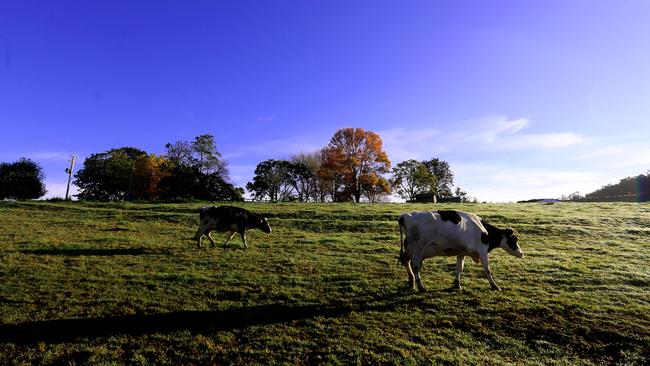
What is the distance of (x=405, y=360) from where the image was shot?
6.48 metres

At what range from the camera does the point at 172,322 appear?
783 cm

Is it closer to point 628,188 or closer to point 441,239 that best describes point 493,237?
point 441,239

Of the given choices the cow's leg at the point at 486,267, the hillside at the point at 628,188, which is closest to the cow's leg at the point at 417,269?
the cow's leg at the point at 486,267

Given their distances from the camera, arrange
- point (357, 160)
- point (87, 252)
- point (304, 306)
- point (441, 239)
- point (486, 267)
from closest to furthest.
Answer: point (304, 306), point (441, 239), point (486, 267), point (87, 252), point (357, 160)

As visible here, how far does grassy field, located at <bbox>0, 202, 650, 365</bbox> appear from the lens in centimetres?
679

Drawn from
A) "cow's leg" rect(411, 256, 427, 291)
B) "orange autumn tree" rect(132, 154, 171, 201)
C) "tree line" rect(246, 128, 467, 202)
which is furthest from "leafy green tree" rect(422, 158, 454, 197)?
"cow's leg" rect(411, 256, 427, 291)

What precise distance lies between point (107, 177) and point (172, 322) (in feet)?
234

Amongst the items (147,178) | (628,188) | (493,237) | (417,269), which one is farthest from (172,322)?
(628,188)

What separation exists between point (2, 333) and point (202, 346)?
3794 millimetres

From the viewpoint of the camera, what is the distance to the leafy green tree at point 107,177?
68688 mm

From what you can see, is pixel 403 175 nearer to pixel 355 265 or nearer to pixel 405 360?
pixel 355 265

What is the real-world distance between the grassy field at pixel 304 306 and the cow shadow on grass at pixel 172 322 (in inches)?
1.5

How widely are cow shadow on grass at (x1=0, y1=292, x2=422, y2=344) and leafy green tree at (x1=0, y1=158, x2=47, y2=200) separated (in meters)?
76.1

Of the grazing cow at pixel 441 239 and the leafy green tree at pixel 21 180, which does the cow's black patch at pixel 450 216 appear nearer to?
the grazing cow at pixel 441 239
